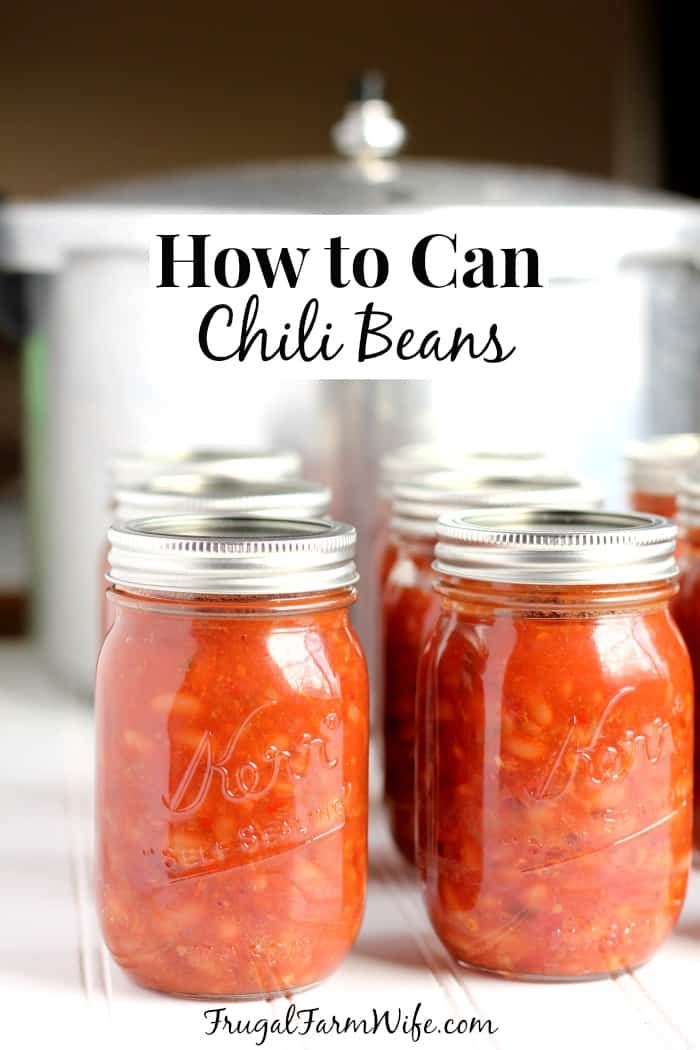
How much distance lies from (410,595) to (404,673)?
41mm

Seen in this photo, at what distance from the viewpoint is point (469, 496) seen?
77 centimetres

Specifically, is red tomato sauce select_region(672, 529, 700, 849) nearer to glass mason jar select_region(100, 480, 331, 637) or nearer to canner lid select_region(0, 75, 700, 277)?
glass mason jar select_region(100, 480, 331, 637)

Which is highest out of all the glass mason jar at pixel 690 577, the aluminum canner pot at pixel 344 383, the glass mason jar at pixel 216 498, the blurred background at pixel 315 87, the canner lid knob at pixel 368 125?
the blurred background at pixel 315 87

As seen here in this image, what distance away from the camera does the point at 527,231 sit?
67cm

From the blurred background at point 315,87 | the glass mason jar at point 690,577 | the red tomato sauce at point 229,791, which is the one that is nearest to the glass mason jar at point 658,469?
the glass mason jar at point 690,577

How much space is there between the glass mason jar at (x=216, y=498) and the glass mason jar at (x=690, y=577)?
0.60ft

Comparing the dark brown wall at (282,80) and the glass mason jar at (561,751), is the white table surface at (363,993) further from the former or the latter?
the dark brown wall at (282,80)

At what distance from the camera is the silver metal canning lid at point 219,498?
0.75 meters

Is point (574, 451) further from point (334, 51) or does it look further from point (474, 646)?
point (334, 51)

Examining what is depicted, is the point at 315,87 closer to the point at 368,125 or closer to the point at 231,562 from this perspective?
the point at 368,125

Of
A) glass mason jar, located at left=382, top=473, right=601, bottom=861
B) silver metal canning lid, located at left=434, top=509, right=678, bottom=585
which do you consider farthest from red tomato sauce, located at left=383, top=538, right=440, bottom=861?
silver metal canning lid, located at left=434, top=509, right=678, bottom=585

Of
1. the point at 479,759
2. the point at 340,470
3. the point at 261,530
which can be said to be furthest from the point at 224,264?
the point at 340,470

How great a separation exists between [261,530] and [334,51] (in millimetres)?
1201

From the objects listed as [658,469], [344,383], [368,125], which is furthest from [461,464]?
[368,125]
